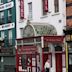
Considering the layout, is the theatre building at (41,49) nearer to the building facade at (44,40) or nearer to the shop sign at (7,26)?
the building facade at (44,40)

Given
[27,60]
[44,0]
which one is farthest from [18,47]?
[44,0]

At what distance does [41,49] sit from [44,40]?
114 cm

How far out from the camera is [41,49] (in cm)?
3609

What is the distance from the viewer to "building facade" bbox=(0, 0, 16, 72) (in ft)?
160

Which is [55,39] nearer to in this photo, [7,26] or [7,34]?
[7,26]

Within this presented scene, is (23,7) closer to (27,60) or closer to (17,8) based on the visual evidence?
(17,8)

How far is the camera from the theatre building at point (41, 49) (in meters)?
36.1

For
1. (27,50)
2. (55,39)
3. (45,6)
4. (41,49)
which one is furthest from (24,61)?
(45,6)

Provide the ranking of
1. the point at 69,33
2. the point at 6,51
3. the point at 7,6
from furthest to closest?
1. the point at 7,6
2. the point at 6,51
3. the point at 69,33

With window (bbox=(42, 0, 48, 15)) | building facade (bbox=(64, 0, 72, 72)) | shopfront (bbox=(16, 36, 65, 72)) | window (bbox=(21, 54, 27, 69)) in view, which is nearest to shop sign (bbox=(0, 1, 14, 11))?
window (bbox=(42, 0, 48, 15))

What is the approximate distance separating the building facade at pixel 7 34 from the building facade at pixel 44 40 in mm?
6839

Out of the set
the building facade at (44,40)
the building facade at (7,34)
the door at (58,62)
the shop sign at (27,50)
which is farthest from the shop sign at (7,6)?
the door at (58,62)

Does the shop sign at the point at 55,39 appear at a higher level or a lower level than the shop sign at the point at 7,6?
lower

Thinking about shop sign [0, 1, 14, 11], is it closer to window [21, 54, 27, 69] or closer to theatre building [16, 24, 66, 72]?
theatre building [16, 24, 66, 72]
